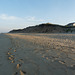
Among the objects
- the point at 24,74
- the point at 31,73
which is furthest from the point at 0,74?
the point at 31,73

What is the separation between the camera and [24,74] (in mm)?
1516

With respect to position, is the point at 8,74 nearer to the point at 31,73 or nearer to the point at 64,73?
the point at 31,73

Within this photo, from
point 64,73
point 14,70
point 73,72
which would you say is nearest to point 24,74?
point 14,70

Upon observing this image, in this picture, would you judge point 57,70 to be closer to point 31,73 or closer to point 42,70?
point 42,70

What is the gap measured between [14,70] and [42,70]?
743mm

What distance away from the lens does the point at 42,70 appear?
1666mm

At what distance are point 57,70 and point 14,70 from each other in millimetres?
1143

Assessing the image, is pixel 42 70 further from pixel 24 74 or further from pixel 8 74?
pixel 8 74

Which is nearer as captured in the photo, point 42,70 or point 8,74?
point 8,74

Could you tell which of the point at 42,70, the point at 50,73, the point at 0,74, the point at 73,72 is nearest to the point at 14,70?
the point at 0,74

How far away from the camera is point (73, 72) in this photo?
158cm

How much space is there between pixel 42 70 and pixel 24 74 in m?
0.47

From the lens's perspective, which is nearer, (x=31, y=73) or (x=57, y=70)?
(x=31, y=73)

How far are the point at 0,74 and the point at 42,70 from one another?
1.04 metres
